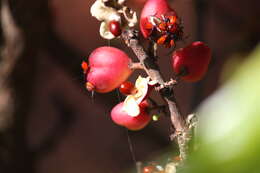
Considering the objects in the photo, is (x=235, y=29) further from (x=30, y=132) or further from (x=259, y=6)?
(x=30, y=132)

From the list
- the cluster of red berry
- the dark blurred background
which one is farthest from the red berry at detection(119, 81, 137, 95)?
the dark blurred background

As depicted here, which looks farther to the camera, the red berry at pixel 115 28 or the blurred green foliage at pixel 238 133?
the red berry at pixel 115 28

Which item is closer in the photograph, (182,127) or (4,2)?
(182,127)

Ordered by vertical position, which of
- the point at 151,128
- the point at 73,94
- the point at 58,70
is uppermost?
the point at 58,70

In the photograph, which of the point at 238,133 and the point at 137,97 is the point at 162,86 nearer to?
the point at 137,97

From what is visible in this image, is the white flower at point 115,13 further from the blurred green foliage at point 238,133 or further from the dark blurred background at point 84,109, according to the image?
the dark blurred background at point 84,109

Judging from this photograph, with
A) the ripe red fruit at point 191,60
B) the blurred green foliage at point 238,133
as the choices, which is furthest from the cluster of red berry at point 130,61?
the blurred green foliage at point 238,133

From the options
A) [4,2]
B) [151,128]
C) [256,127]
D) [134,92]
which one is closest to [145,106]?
[134,92]
